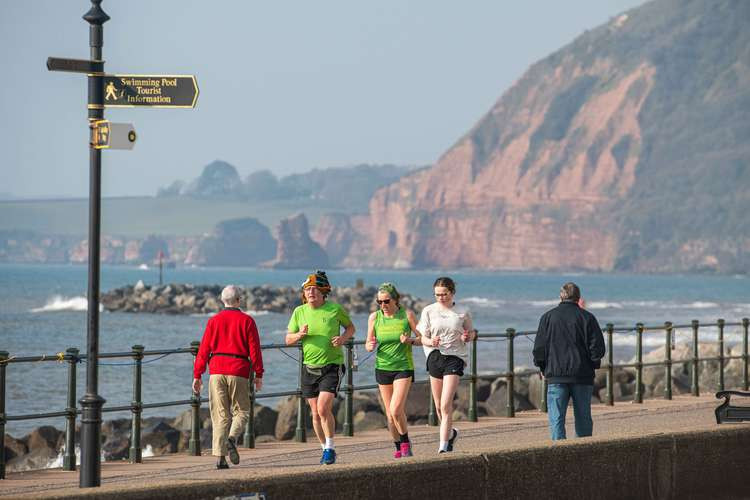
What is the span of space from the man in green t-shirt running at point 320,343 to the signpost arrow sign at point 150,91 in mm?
2390

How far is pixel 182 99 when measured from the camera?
34.8 feet

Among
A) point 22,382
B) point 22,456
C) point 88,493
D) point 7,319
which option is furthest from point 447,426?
point 7,319

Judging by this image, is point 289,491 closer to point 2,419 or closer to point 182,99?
point 182,99

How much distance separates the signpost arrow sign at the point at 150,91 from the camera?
415 inches

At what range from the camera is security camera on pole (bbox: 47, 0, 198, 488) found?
10117 millimetres

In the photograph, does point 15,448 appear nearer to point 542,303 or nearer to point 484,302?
point 484,302

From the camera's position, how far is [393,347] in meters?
12.8

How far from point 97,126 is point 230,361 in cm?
270

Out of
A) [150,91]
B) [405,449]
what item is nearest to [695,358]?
[405,449]

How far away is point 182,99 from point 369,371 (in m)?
32.6

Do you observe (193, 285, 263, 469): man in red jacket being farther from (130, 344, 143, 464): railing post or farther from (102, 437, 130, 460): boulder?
(102, 437, 130, 460): boulder

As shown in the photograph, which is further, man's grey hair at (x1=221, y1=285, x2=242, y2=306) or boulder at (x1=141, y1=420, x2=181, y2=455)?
boulder at (x1=141, y1=420, x2=181, y2=455)

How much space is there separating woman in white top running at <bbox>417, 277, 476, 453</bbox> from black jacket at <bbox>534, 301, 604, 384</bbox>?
709mm

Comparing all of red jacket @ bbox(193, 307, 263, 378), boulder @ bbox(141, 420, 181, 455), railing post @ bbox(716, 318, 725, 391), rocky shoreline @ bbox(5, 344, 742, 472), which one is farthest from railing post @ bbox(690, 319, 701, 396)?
red jacket @ bbox(193, 307, 263, 378)
